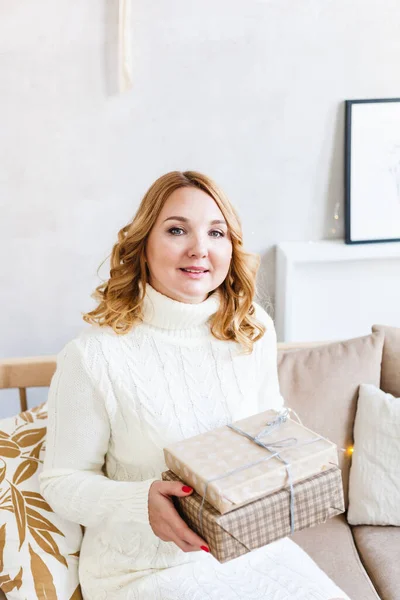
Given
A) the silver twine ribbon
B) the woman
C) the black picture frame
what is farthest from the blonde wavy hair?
the black picture frame

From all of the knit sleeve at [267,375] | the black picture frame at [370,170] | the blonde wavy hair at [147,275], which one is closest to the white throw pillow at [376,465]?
the knit sleeve at [267,375]

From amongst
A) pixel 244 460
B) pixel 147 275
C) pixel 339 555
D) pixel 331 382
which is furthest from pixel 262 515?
pixel 331 382

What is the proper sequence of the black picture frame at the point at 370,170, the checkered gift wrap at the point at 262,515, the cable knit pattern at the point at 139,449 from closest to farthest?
the checkered gift wrap at the point at 262,515 < the cable knit pattern at the point at 139,449 < the black picture frame at the point at 370,170

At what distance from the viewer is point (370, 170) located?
197 centimetres

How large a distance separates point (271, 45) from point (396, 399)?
41.5 inches

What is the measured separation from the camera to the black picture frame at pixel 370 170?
76.2 inches

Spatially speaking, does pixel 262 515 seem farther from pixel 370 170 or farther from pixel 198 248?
pixel 370 170

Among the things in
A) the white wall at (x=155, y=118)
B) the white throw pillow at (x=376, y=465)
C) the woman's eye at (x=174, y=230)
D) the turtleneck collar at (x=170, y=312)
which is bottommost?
the white throw pillow at (x=376, y=465)

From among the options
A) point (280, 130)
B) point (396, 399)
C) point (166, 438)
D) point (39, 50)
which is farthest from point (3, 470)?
point (280, 130)

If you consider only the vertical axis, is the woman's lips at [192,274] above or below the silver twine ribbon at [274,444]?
above

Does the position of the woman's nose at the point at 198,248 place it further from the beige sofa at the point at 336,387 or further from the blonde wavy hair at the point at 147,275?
the beige sofa at the point at 336,387

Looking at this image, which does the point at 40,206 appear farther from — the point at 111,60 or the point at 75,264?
the point at 111,60

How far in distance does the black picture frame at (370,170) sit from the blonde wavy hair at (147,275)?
0.68 meters

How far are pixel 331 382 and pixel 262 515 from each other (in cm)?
79
